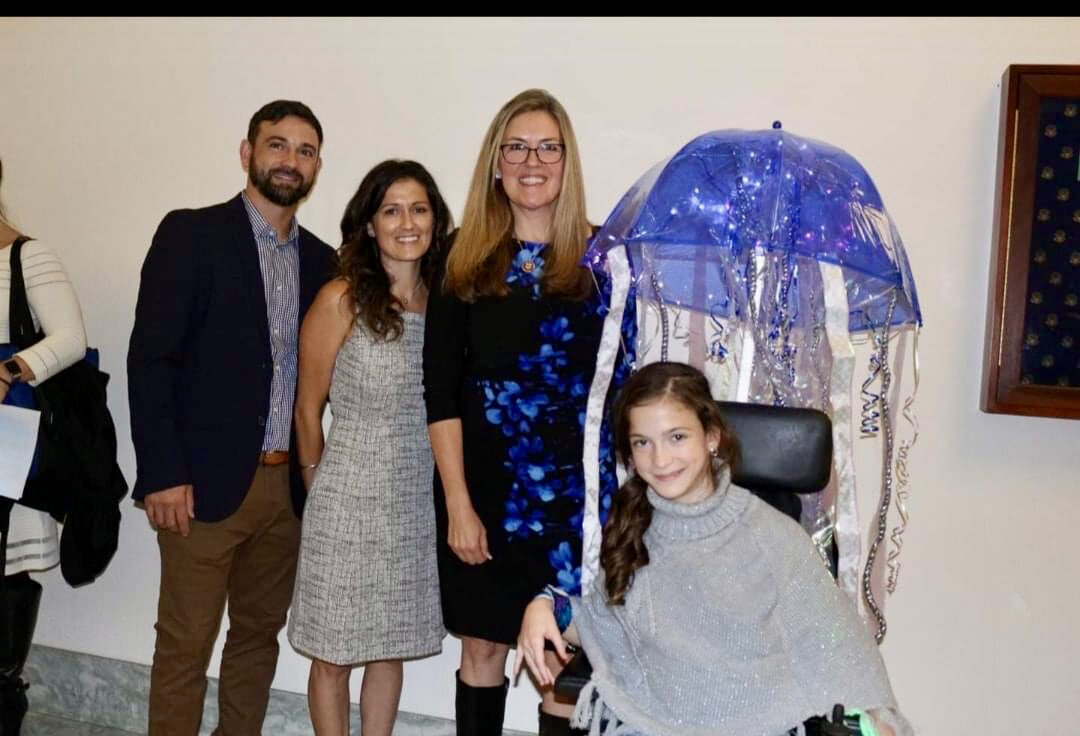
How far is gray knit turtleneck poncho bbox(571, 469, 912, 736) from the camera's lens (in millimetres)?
1970

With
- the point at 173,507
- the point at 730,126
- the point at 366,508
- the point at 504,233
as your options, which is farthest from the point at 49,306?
the point at 730,126

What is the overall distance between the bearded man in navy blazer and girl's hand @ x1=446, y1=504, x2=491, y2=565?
1.76 feet

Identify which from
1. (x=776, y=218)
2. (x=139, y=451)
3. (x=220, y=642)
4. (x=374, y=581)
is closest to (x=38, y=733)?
(x=220, y=642)

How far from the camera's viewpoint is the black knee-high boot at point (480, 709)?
8.53ft

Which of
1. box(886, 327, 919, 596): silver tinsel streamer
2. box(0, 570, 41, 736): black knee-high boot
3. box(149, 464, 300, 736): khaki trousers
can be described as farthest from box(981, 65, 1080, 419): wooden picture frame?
box(0, 570, 41, 736): black knee-high boot

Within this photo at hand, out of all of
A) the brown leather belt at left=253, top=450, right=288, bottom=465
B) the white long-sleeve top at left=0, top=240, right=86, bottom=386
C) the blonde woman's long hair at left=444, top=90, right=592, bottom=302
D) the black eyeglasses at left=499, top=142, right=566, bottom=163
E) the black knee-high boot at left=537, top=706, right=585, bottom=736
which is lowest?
the black knee-high boot at left=537, top=706, right=585, bottom=736

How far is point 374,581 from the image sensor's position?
2.59 metres

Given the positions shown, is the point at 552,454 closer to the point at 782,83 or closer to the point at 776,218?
the point at 776,218

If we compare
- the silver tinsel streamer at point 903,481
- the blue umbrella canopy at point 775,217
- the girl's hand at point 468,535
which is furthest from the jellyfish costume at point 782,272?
the girl's hand at point 468,535

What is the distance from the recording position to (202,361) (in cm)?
270

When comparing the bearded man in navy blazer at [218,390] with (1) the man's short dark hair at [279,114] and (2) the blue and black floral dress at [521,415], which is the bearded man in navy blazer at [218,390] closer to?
(1) the man's short dark hair at [279,114]

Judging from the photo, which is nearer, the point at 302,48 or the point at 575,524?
the point at 575,524

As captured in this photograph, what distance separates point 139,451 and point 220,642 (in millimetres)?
982

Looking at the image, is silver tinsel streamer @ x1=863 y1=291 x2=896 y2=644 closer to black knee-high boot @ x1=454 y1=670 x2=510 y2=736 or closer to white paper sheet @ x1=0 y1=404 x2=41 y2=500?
black knee-high boot @ x1=454 y1=670 x2=510 y2=736
